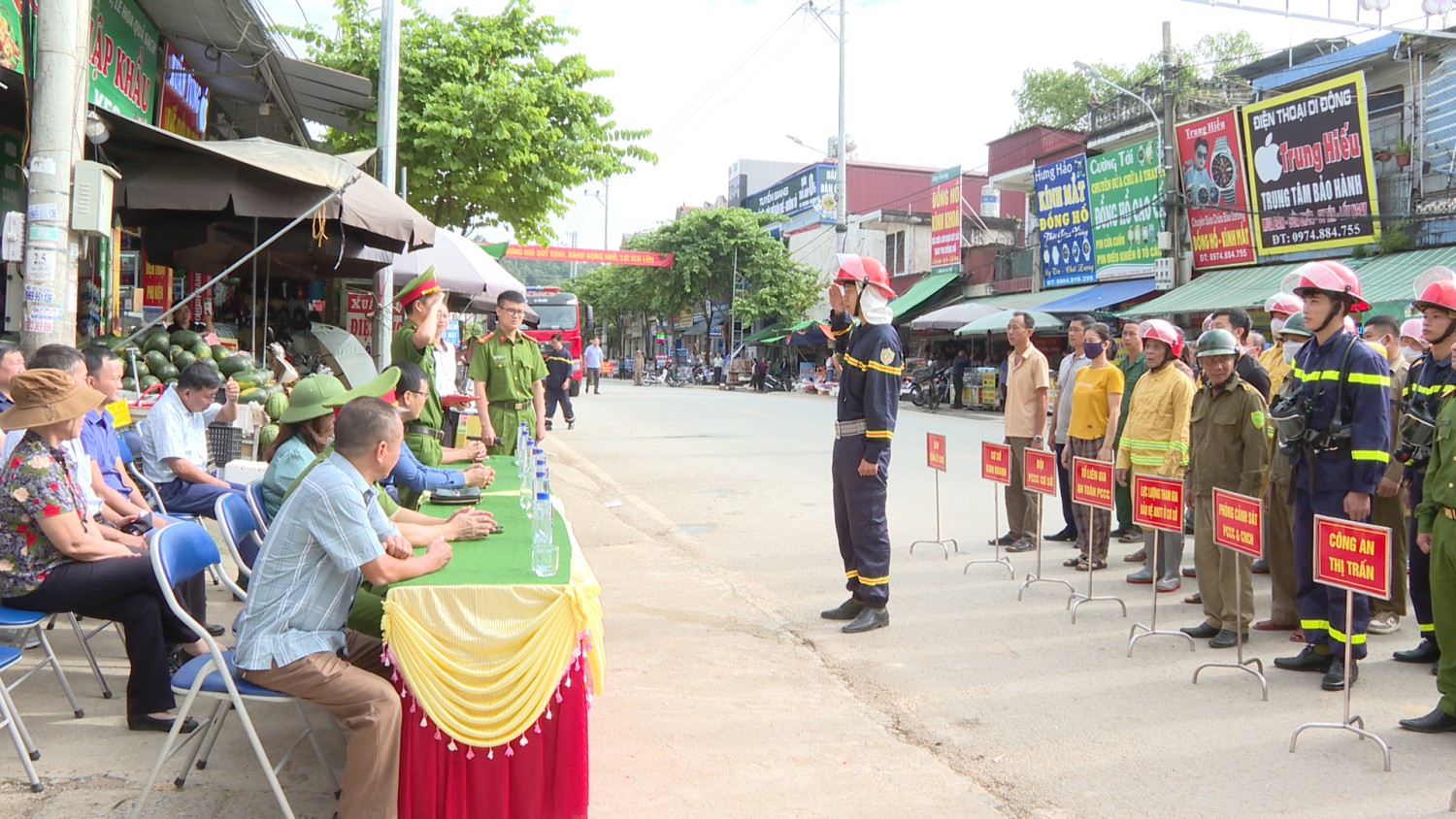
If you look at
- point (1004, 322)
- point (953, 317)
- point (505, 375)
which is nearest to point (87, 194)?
point (505, 375)

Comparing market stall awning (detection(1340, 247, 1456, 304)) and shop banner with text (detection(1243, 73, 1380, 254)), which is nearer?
market stall awning (detection(1340, 247, 1456, 304))

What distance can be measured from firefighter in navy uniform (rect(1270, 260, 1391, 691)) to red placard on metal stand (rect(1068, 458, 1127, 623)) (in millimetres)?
1257

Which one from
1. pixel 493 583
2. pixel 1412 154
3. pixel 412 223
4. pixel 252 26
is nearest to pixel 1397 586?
pixel 493 583

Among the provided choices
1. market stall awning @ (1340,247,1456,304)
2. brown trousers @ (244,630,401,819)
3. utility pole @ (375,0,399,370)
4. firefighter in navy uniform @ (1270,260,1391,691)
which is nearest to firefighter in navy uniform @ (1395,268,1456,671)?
firefighter in navy uniform @ (1270,260,1391,691)

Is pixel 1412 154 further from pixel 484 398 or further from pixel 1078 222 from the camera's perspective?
pixel 484 398

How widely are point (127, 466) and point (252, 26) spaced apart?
590 centimetres

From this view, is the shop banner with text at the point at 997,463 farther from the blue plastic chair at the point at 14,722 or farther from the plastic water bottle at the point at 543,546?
the blue plastic chair at the point at 14,722

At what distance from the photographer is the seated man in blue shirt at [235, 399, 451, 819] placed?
3.24 meters

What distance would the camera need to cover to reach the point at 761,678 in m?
5.25

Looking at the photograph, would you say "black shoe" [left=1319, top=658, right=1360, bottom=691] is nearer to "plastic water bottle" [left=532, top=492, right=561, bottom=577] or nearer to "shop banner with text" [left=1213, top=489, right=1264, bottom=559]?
"shop banner with text" [left=1213, top=489, right=1264, bottom=559]

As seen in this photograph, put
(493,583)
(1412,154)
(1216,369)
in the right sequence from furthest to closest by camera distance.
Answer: (1412,154) < (1216,369) < (493,583)

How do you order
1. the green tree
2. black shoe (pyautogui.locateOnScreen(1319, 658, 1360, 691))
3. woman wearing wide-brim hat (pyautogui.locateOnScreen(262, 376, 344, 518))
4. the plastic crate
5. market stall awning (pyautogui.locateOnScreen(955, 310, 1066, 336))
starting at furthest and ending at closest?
market stall awning (pyautogui.locateOnScreen(955, 310, 1066, 336)) → the green tree → the plastic crate → black shoe (pyautogui.locateOnScreen(1319, 658, 1360, 691)) → woman wearing wide-brim hat (pyautogui.locateOnScreen(262, 376, 344, 518))

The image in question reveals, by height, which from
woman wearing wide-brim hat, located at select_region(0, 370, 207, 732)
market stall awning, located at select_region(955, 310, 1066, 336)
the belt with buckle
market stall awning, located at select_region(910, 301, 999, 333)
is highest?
market stall awning, located at select_region(910, 301, 999, 333)

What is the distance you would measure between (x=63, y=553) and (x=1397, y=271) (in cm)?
1940
